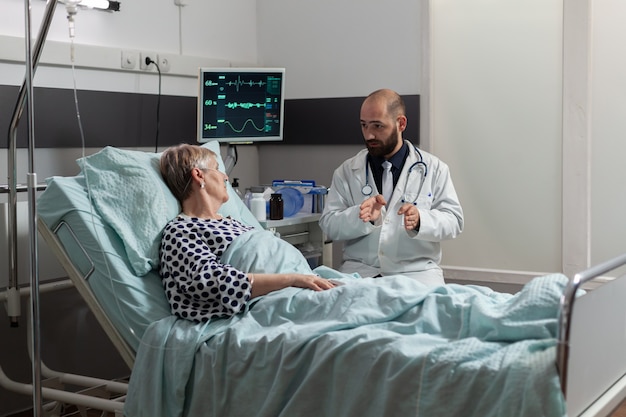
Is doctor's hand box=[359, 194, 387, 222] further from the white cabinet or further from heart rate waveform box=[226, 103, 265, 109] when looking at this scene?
heart rate waveform box=[226, 103, 265, 109]

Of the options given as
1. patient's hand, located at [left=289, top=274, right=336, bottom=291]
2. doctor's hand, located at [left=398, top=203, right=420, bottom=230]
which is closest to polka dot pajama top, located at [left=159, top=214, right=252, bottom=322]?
patient's hand, located at [left=289, top=274, right=336, bottom=291]

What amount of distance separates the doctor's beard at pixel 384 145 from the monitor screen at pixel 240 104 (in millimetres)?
663

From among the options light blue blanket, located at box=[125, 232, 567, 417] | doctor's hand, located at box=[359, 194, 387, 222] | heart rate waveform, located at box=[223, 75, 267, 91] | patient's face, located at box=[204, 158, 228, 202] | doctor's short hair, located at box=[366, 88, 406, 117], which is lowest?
light blue blanket, located at box=[125, 232, 567, 417]

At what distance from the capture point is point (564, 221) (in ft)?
12.3

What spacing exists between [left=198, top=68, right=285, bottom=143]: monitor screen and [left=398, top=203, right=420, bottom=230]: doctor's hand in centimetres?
98

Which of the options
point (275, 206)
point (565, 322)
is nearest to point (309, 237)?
point (275, 206)

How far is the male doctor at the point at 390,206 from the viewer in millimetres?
3291

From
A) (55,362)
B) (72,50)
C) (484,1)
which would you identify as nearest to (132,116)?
(72,50)

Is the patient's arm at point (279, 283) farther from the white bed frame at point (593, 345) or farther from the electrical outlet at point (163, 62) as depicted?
the electrical outlet at point (163, 62)

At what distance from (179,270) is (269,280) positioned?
275mm

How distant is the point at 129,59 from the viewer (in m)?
3.68

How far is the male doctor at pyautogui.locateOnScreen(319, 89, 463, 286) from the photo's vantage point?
3291mm

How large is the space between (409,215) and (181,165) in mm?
921

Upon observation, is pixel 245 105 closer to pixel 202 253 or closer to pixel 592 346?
pixel 202 253
